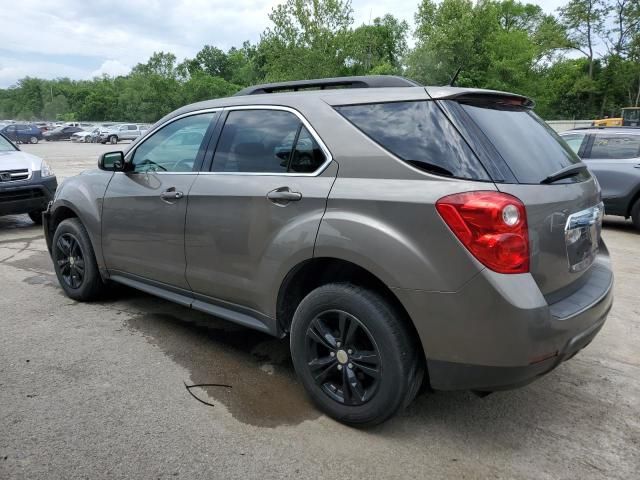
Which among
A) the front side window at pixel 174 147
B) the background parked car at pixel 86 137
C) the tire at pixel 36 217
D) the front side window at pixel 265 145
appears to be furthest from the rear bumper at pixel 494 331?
the background parked car at pixel 86 137

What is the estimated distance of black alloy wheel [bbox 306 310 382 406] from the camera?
255cm

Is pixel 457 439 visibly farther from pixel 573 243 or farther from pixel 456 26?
pixel 456 26

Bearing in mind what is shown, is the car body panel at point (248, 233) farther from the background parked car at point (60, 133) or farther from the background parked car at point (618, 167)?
the background parked car at point (60, 133)

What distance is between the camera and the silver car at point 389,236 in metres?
2.24

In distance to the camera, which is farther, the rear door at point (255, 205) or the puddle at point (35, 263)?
the puddle at point (35, 263)

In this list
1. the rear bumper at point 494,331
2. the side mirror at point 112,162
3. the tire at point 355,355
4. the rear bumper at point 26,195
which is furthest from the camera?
the rear bumper at point 26,195

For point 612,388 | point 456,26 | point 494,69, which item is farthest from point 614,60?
point 612,388

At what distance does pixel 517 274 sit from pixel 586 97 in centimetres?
5282

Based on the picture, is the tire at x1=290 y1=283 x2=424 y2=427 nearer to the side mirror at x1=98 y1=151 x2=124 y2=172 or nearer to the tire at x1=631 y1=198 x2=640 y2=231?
the side mirror at x1=98 y1=151 x2=124 y2=172

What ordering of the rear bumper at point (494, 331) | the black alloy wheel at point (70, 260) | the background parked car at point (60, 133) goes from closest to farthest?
1. the rear bumper at point (494, 331)
2. the black alloy wheel at point (70, 260)
3. the background parked car at point (60, 133)

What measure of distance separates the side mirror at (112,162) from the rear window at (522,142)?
107 inches

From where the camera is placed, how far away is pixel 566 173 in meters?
2.66

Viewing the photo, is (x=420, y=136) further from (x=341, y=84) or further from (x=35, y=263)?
(x=35, y=263)

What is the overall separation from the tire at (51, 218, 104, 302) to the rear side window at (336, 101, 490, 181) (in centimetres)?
281
